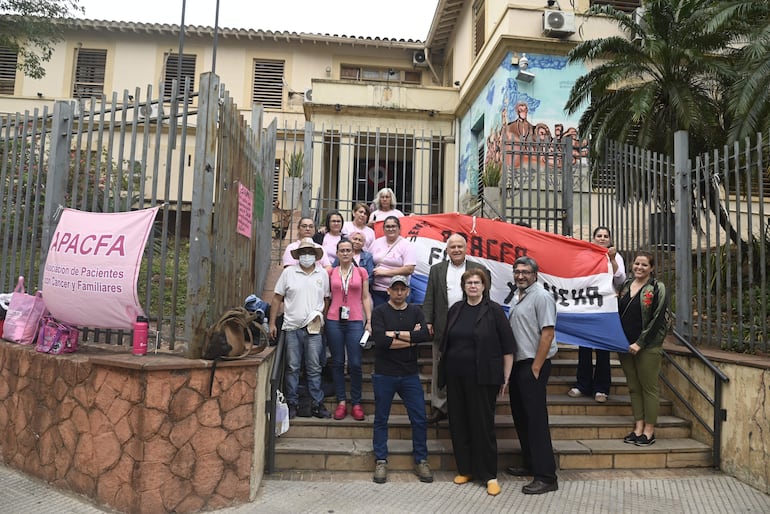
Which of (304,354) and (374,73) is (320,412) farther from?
(374,73)

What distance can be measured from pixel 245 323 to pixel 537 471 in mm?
2787

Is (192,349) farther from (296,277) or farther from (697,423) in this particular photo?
(697,423)

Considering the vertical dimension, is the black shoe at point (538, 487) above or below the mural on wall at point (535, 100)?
below

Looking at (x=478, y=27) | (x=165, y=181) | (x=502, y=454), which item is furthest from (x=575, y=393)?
(x=478, y=27)

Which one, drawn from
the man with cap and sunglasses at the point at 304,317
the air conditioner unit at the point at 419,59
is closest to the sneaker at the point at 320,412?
the man with cap and sunglasses at the point at 304,317

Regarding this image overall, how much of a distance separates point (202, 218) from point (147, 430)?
5.44ft

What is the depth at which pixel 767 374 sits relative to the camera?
4637mm

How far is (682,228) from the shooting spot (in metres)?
6.29

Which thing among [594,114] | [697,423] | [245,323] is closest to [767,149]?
[697,423]

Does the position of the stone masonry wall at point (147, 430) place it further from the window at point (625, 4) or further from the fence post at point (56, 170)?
the window at point (625, 4)

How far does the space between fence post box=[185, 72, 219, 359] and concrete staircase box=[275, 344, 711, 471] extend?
151 centimetres

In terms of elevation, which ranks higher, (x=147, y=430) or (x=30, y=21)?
(x=30, y=21)

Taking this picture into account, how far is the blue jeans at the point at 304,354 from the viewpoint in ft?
16.9

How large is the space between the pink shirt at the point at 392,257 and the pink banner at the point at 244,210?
146 centimetres
